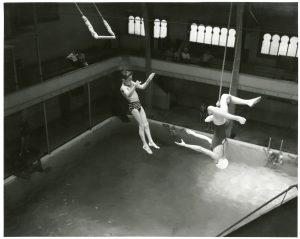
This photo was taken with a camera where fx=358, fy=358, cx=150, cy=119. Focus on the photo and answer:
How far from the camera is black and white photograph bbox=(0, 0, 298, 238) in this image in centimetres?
1232

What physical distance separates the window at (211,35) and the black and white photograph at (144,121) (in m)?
0.06

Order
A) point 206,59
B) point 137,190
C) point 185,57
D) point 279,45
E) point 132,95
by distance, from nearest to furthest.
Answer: point 132,95 < point 137,190 < point 279,45 < point 206,59 < point 185,57

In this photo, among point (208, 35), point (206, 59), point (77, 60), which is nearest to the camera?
point (77, 60)

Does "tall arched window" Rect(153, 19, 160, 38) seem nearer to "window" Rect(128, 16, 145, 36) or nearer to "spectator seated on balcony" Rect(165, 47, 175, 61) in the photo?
"window" Rect(128, 16, 145, 36)

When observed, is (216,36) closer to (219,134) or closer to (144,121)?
(144,121)

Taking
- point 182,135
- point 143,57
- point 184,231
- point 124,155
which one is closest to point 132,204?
point 184,231

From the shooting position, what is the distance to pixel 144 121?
9.05 metres

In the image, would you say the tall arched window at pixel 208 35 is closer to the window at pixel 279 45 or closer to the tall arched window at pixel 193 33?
the tall arched window at pixel 193 33

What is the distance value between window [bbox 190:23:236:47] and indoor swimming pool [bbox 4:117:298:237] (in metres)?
4.38

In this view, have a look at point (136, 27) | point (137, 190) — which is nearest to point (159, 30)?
point (136, 27)

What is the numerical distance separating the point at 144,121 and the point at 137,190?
5.29m

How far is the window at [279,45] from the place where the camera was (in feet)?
48.1

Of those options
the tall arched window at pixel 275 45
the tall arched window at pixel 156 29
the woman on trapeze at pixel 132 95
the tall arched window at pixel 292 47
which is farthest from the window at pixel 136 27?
the woman on trapeze at pixel 132 95

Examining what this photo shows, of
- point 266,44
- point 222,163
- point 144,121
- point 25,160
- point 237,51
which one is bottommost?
point 25,160
